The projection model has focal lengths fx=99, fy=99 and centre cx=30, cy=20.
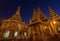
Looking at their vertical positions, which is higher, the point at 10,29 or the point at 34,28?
the point at 10,29

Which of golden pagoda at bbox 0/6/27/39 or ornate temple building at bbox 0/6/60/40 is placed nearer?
ornate temple building at bbox 0/6/60/40

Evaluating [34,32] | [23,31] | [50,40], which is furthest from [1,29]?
[50,40]

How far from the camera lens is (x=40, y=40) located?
55.7 feet

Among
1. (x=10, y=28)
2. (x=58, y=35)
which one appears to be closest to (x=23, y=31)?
(x=10, y=28)

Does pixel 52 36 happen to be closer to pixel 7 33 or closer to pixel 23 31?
pixel 23 31

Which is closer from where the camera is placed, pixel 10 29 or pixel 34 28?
pixel 34 28

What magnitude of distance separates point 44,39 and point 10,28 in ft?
30.8

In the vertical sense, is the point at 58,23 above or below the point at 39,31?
above

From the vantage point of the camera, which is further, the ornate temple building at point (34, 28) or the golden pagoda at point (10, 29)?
the golden pagoda at point (10, 29)

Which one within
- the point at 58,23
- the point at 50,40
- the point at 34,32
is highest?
the point at 58,23

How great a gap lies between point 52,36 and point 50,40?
89cm

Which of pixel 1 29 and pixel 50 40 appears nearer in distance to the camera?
pixel 50 40

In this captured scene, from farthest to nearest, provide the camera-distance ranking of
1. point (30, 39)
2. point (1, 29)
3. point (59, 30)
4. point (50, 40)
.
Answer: point (1, 29) < point (59, 30) < point (30, 39) < point (50, 40)

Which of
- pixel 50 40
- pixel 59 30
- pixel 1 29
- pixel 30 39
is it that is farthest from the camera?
pixel 1 29
